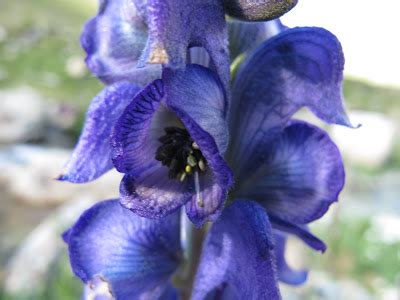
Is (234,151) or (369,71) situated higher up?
(234,151)

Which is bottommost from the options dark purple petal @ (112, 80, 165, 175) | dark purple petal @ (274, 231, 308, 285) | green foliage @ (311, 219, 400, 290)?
green foliage @ (311, 219, 400, 290)

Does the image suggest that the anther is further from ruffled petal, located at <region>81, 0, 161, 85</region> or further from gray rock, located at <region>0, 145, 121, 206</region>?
gray rock, located at <region>0, 145, 121, 206</region>

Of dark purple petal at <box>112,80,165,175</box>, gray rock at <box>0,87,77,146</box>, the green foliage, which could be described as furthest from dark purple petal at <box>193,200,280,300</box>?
gray rock at <box>0,87,77,146</box>

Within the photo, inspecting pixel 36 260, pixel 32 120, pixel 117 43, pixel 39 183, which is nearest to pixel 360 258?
pixel 36 260

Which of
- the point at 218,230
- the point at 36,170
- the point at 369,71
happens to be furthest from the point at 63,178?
the point at 36,170

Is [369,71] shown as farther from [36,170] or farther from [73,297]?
[36,170]

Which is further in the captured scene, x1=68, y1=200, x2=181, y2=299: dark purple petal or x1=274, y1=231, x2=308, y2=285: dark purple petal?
x1=274, y1=231, x2=308, y2=285: dark purple petal

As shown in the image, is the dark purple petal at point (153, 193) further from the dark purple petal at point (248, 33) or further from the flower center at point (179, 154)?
the dark purple petal at point (248, 33)

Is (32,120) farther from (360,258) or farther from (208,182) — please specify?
(208,182)
